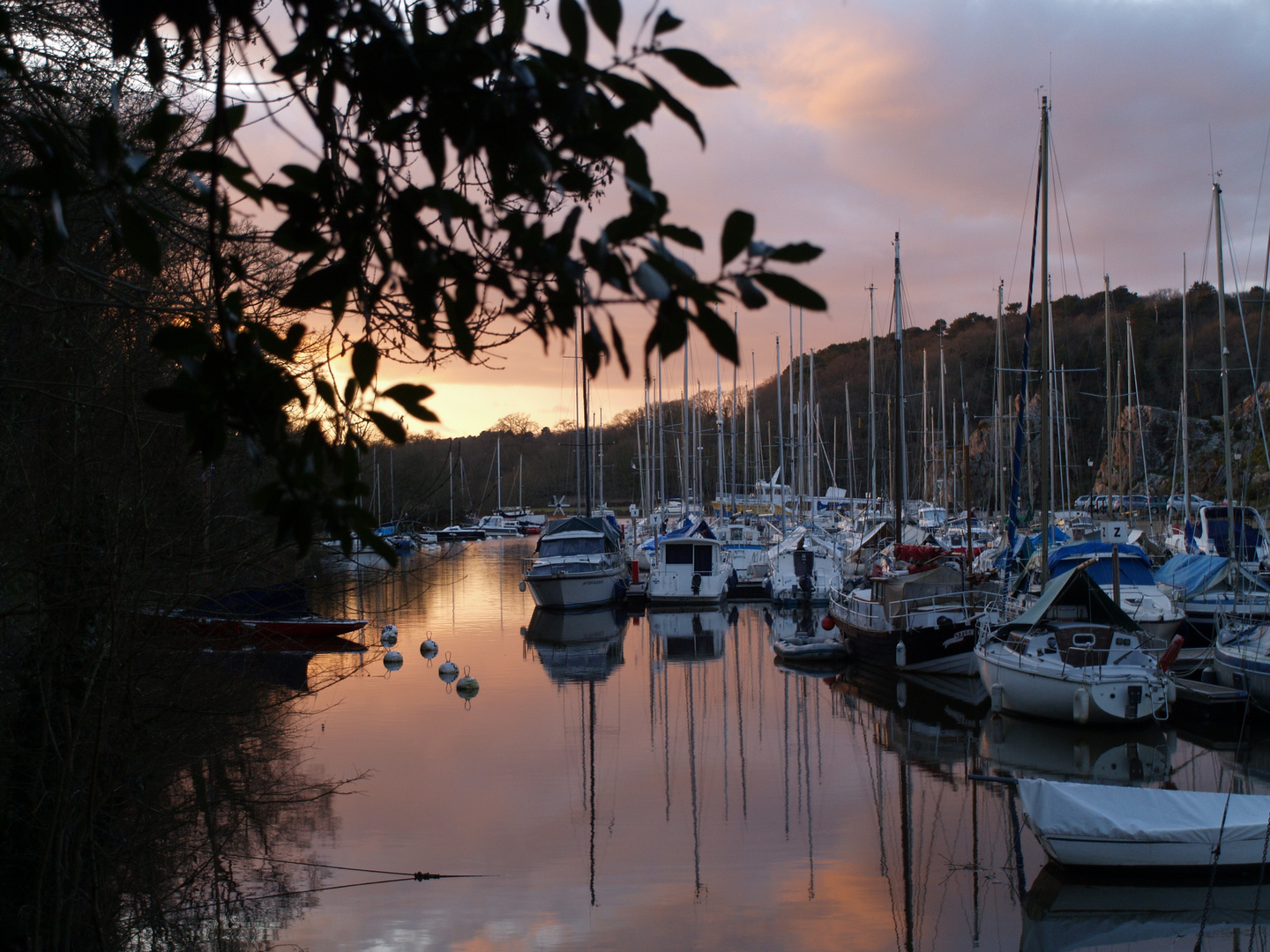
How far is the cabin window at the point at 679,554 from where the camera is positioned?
40900 mm

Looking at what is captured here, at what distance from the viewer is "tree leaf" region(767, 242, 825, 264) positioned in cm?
231

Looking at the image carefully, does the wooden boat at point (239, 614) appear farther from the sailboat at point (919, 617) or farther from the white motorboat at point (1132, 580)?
the white motorboat at point (1132, 580)

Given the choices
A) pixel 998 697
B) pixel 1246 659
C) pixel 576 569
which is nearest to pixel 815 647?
pixel 998 697

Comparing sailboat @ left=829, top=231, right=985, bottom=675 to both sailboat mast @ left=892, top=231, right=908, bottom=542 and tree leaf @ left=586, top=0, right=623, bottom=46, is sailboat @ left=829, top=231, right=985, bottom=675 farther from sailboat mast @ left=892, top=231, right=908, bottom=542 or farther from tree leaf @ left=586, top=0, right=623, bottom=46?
tree leaf @ left=586, top=0, right=623, bottom=46

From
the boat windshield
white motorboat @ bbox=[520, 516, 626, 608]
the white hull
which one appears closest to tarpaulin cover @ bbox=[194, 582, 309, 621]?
the white hull

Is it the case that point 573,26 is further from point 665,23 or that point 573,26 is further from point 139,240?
point 139,240

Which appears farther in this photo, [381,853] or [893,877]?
[381,853]

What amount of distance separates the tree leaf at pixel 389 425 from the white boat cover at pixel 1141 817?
11033 mm

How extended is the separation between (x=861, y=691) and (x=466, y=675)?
10101 mm

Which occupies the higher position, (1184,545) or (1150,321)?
(1150,321)

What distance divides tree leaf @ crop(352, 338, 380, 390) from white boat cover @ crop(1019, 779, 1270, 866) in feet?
36.6

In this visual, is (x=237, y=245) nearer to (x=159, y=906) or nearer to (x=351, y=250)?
(x=159, y=906)

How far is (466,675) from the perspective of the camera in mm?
Answer: 27531

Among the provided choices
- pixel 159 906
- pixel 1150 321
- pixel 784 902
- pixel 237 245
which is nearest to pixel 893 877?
pixel 784 902
